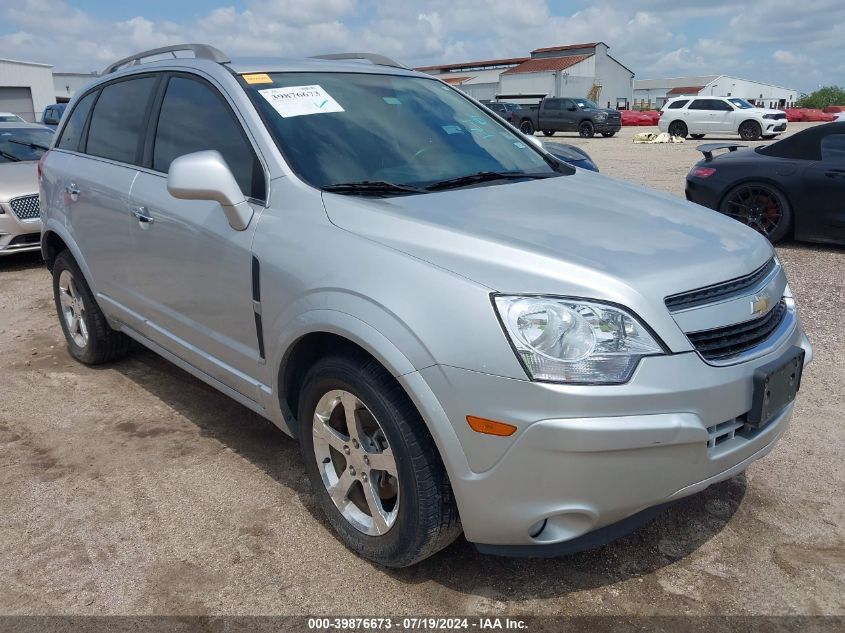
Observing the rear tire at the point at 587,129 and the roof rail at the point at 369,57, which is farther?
the rear tire at the point at 587,129

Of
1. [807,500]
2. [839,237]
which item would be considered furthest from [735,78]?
[807,500]

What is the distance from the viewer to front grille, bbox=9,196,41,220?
24.8 ft

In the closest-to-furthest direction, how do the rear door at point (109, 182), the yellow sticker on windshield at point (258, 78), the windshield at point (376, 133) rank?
1. the windshield at point (376, 133)
2. the yellow sticker on windshield at point (258, 78)
3. the rear door at point (109, 182)

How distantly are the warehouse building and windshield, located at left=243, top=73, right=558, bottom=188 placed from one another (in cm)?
4995

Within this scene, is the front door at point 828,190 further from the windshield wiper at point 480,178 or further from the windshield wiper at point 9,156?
the windshield wiper at point 9,156

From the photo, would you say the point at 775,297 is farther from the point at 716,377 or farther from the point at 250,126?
the point at 250,126

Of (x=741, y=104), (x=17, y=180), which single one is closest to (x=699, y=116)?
(x=741, y=104)

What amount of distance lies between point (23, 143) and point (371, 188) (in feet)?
26.2

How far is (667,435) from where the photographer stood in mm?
2070

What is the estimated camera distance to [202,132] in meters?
3.31

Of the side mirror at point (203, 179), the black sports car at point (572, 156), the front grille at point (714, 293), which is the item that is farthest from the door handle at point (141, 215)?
the black sports car at point (572, 156)

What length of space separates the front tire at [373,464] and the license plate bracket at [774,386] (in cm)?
100

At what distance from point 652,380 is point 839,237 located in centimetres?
640

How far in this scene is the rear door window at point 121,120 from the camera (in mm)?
3828
